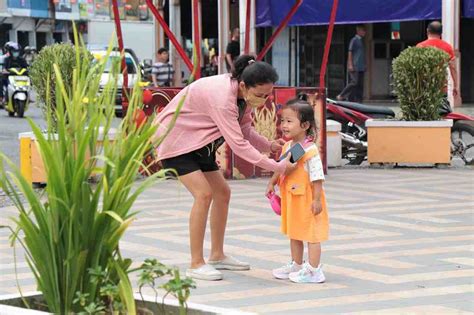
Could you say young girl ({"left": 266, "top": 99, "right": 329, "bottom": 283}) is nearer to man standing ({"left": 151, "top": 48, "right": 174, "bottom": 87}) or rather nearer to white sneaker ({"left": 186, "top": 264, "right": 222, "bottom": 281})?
white sneaker ({"left": 186, "top": 264, "right": 222, "bottom": 281})

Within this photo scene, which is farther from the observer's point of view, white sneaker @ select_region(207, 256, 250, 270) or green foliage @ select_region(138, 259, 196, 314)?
white sneaker @ select_region(207, 256, 250, 270)

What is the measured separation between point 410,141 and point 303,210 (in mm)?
6538

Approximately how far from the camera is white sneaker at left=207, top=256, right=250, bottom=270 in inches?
286

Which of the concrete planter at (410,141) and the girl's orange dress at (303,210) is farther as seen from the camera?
the concrete planter at (410,141)

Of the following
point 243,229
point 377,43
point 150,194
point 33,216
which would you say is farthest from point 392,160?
point 377,43

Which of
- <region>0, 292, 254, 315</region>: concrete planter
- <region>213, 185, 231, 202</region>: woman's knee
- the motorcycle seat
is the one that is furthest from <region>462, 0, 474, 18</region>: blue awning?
<region>0, 292, 254, 315</region>: concrete planter

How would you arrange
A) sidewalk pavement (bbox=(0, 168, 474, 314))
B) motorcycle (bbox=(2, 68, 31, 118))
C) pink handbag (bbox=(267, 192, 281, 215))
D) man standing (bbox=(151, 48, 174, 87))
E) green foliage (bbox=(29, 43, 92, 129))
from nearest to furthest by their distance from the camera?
sidewalk pavement (bbox=(0, 168, 474, 314)) < pink handbag (bbox=(267, 192, 281, 215)) < green foliage (bbox=(29, 43, 92, 129)) < man standing (bbox=(151, 48, 174, 87)) < motorcycle (bbox=(2, 68, 31, 118))

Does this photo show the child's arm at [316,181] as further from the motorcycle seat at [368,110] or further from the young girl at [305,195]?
the motorcycle seat at [368,110]

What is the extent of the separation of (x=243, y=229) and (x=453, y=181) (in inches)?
151

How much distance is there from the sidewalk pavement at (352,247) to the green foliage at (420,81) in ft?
Answer: 3.98

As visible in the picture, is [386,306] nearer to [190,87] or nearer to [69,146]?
[190,87]

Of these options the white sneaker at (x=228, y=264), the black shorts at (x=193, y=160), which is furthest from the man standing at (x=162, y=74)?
the black shorts at (x=193, y=160)

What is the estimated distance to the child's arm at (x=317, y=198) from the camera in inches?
266

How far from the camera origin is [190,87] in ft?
22.3
